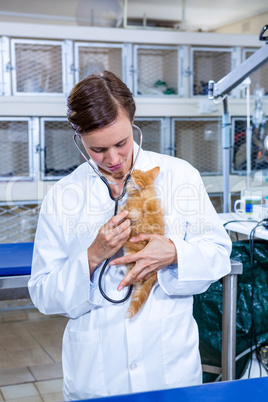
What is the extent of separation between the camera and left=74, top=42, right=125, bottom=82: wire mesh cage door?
3451 mm

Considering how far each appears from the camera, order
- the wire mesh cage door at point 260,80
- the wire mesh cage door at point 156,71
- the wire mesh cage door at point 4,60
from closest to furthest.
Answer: the wire mesh cage door at point 4,60
the wire mesh cage door at point 156,71
the wire mesh cage door at point 260,80

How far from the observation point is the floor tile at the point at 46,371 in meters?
2.28

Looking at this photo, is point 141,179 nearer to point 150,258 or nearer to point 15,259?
point 150,258

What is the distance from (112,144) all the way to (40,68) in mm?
2704

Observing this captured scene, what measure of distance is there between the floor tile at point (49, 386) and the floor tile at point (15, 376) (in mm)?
69

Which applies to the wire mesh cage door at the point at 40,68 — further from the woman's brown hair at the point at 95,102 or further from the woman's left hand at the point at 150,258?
the woman's left hand at the point at 150,258

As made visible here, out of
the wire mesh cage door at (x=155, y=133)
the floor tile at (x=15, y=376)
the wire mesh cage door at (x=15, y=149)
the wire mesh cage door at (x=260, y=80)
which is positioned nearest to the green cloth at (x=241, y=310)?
the floor tile at (x=15, y=376)

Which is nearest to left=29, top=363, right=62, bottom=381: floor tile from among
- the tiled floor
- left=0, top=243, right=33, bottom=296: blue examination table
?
the tiled floor

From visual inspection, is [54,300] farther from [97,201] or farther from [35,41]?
[35,41]

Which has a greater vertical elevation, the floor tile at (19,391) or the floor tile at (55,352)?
the floor tile at (55,352)

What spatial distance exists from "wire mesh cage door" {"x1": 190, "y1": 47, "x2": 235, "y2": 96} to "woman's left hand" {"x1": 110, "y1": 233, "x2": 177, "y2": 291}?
301 cm

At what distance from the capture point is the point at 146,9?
4.91m

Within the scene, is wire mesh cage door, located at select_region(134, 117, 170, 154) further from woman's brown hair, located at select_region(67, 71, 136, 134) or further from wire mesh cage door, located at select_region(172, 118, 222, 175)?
woman's brown hair, located at select_region(67, 71, 136, 134)

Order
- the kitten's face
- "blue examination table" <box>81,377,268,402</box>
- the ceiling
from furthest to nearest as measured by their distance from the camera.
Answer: the ceiling
the kitten's face
"blue examination table" <box>81,377,268,402</box>
